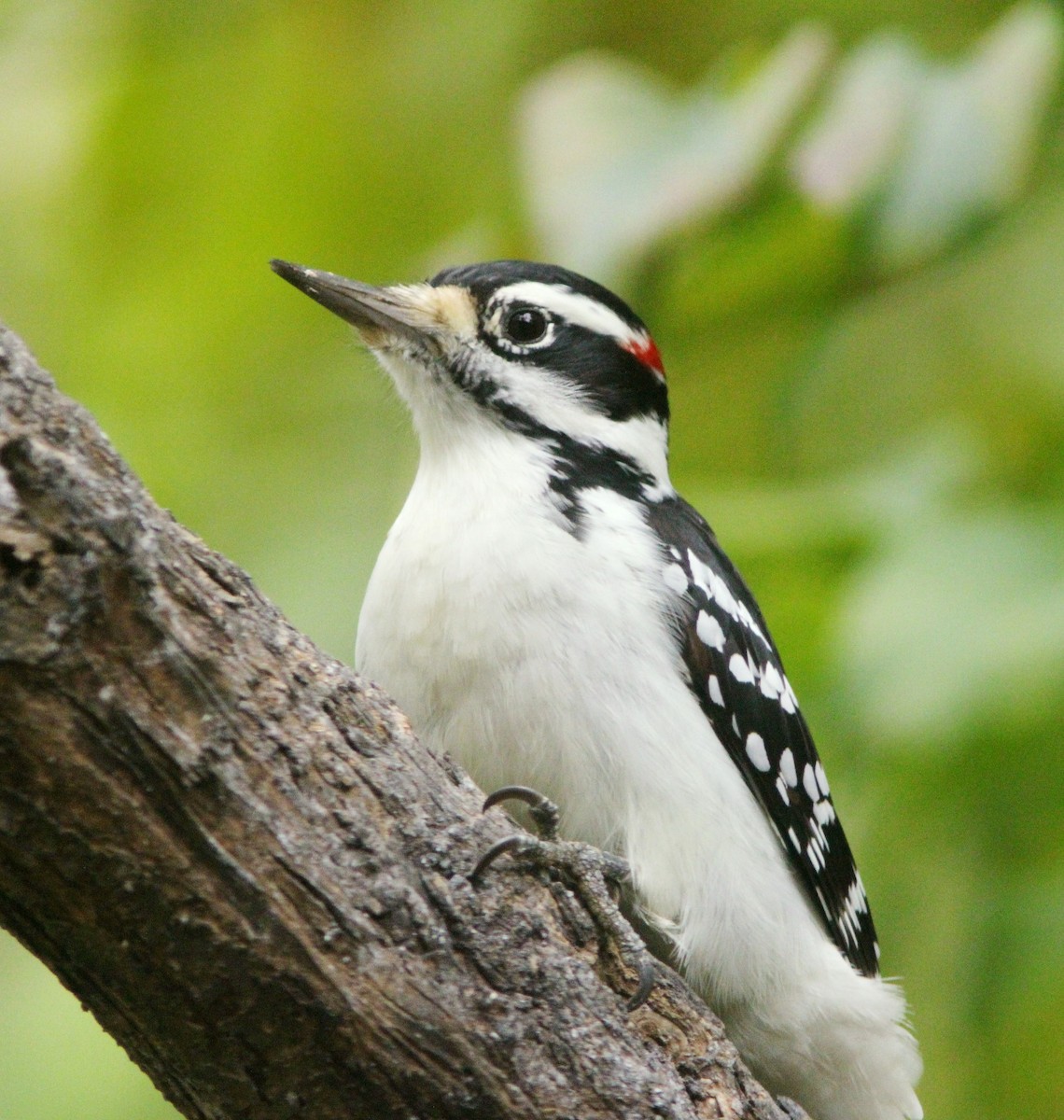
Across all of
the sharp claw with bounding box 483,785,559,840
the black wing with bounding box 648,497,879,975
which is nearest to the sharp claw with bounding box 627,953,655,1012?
the sharp claw with bounding box 483,785,559,840

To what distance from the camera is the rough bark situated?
169 centimetres

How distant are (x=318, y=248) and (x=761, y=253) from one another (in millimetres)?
1540

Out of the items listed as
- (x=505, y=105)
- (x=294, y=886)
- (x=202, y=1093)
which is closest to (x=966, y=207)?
(x=505, y=105)

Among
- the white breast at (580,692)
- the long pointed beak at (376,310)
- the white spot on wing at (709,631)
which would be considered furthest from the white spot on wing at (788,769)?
the long pointed beak at (376,310)

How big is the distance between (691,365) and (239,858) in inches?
113

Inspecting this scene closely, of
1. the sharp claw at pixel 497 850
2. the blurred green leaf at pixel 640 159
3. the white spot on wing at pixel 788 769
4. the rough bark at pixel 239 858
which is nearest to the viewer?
the rough bark at pixel 239 858

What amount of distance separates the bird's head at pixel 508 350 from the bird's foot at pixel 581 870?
→ 3.54 feet

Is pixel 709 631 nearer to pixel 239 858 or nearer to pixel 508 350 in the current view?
pixel 508 350

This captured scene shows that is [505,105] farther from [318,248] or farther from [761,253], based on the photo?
[761,253]

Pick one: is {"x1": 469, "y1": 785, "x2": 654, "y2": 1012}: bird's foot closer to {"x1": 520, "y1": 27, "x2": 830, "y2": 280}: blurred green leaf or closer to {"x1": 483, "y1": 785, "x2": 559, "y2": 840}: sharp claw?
{"x1": 483, "y1": 785, "x2": 559, "y2": 840}: sharp claw

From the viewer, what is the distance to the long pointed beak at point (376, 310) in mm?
3299

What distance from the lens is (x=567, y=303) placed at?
3.42m

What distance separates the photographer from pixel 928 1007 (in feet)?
13.0

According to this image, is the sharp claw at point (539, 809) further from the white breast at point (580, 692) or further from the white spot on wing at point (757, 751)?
the white spot on wing at point (757, 751)
